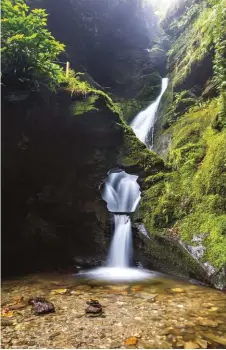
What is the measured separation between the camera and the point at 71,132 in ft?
32.2

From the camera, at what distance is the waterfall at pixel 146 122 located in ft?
48.5

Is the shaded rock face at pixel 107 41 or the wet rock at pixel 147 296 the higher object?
the shaded rock face at pixel 107 41

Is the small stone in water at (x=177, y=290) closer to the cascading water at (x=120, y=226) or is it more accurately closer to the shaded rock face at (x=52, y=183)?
the cascading water at (x=120, y=226)

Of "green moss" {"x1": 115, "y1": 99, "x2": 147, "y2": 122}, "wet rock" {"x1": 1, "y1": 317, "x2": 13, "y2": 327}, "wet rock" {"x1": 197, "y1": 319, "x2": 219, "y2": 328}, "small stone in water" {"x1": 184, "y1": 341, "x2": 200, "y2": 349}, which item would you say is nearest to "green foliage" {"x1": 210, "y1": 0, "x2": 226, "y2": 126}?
"wet rock" {"x1": 197, "y1": 319, "x2": 219, "y2": 328}

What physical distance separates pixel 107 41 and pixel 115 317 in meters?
19.8

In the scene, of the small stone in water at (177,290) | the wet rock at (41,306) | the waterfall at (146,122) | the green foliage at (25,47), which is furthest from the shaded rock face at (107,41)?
the wet rock at (41,306)

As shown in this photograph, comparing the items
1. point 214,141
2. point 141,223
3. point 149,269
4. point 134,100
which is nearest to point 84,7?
point 134,100

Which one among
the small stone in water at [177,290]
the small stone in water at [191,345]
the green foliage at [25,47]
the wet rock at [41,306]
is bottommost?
the small stone in water at [191,345]

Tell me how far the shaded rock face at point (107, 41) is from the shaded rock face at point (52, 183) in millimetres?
8654

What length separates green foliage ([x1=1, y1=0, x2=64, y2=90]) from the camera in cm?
700

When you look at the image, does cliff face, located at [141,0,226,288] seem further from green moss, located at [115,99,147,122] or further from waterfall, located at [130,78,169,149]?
green moss, located at [115,99,147,122]

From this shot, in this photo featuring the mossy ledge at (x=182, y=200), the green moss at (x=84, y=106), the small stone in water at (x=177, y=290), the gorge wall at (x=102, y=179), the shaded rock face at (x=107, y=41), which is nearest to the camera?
the small stone in water at (x=177, y=290)

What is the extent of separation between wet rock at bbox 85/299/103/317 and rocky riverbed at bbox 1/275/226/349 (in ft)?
0.06

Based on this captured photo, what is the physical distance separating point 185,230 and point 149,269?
4.33ft
